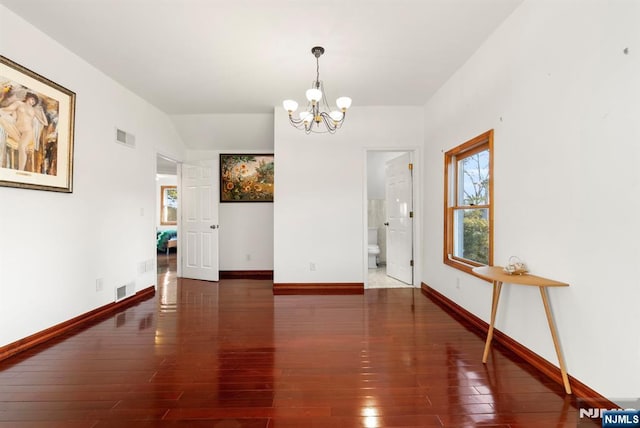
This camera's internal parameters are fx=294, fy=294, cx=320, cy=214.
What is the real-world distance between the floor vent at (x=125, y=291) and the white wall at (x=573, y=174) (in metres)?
4.06

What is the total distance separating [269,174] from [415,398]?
4.34 metres

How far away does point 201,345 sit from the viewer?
8.30 feet

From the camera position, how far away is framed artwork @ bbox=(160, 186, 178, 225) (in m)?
9.30

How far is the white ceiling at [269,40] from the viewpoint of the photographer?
227 centimetres

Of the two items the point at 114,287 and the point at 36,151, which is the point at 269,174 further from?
the point at 36,151

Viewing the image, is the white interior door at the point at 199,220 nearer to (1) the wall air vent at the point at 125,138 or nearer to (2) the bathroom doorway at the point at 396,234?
(1) the wall air vent at the point at 125,138

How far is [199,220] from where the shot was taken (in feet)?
16.7

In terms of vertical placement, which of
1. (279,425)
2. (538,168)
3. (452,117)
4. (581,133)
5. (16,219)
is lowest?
(279,425)

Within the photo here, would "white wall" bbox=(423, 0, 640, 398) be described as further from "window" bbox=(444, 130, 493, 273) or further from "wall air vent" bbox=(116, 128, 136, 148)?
"wall air vent" bbox=(116, 128, 136, 148)

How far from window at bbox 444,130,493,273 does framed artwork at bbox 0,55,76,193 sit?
3.99 meters

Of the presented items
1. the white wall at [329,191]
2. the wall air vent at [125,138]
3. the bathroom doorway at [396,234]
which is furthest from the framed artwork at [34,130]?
the bathroom doorway at [396,234]

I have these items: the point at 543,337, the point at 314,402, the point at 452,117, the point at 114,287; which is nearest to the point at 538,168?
the point at 543,337

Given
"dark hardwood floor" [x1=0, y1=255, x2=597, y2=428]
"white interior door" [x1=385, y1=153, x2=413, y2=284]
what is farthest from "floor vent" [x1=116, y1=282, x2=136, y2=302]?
"white interior door" [x1=385, y1=153, x2=413, y2=284]

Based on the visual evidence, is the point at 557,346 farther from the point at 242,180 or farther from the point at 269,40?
the point at 242,180
